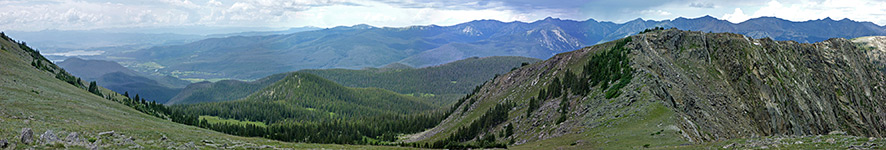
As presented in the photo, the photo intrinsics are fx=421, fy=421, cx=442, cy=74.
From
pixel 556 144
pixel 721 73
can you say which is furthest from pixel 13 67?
pixel 721 73

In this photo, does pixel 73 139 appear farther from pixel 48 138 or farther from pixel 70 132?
pixel 70 132

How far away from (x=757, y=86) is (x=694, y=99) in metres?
28.5

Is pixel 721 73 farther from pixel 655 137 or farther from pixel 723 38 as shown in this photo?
pixel 655 137

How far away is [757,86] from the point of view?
275ft

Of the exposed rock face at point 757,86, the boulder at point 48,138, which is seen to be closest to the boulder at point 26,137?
the boulder at point 48,138

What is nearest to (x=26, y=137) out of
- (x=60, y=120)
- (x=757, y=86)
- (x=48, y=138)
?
(x=48, y=138)

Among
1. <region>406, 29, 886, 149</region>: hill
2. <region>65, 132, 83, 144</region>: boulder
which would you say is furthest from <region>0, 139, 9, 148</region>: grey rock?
<region>406, 29, 886, 149</region>: hill

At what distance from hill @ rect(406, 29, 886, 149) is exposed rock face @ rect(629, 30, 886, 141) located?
28cm

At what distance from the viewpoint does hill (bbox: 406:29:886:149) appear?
54344 millimetres

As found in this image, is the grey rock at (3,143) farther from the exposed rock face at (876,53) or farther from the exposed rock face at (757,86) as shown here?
the exposed rock face at (876,53)

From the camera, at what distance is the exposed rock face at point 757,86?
220 feet

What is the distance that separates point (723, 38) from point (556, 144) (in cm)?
6816

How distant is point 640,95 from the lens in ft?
209

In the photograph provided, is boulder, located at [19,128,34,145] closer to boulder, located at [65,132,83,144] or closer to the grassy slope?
the grassy slope
